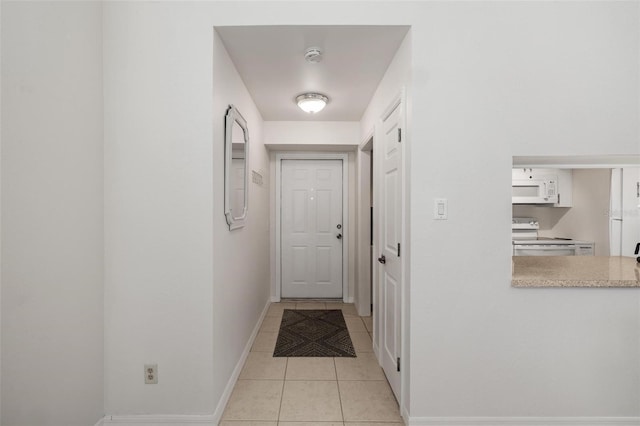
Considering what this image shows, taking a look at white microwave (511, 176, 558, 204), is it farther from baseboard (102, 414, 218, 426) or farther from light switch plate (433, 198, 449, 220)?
baseboard (102, 414, 218, 426)

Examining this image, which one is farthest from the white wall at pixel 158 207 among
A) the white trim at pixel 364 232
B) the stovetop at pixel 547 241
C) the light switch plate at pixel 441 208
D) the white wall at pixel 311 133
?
the stovetop at pixel 547 241

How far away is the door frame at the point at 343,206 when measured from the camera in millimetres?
4262

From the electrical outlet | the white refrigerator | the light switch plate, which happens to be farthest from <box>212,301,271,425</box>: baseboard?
the white refrigerator

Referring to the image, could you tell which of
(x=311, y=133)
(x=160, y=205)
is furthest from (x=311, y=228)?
(x=160, y=205)

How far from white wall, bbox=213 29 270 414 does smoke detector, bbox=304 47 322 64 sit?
52cm

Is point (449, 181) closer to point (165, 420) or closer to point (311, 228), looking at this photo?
point (165, 420)

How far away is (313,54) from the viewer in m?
2.05

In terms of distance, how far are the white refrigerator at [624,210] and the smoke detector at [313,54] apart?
2.10 metres

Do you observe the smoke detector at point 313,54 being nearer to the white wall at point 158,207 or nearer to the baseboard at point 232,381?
the white wall at point 158,207

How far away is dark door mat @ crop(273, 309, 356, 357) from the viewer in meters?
2.80

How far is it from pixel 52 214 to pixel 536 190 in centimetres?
328

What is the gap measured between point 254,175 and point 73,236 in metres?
1.75

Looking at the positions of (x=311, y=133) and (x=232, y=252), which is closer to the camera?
(x=232, y=252)

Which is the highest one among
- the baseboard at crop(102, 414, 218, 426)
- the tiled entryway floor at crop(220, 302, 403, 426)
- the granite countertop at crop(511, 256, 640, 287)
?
the granite countertop at crop(511, 256, 640, 287)
